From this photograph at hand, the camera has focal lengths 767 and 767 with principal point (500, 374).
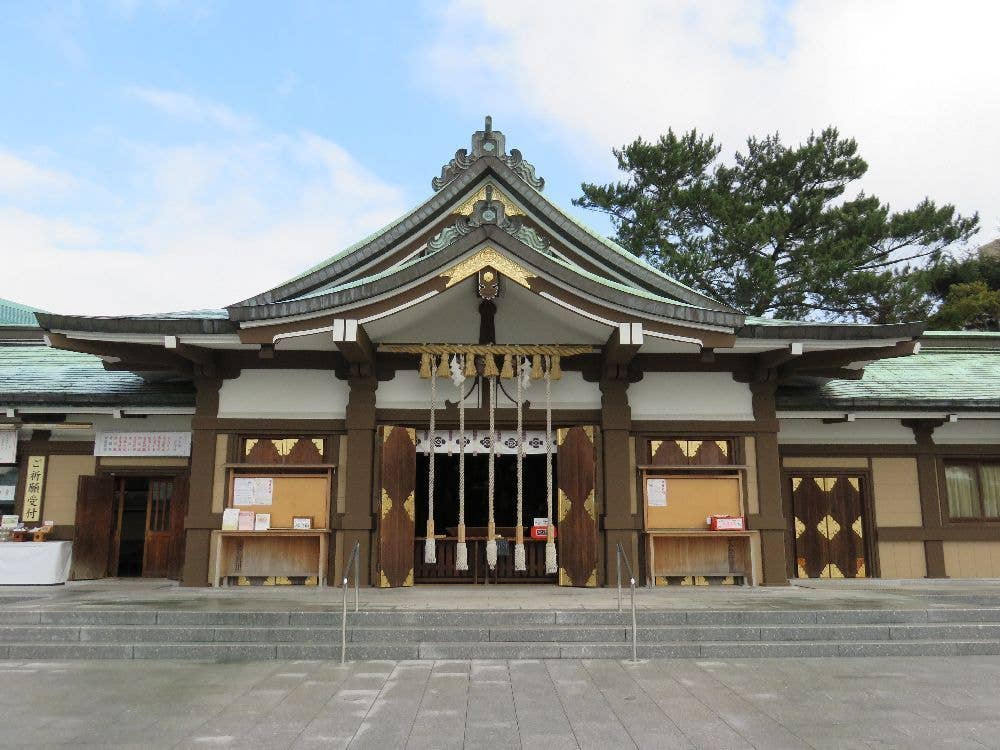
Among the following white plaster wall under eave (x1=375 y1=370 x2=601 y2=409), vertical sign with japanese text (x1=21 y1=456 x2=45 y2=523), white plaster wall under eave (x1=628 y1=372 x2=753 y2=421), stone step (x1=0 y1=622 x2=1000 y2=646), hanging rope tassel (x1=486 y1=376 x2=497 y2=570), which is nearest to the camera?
stone step (x1=0 y1=622 x2=1000 y2=646)

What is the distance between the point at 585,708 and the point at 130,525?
11105mm

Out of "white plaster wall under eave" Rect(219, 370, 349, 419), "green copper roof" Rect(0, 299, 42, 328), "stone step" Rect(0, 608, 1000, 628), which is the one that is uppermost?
"green copper roof" Rect(0, 299, 42, 328)

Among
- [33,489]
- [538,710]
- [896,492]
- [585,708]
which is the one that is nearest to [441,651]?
[538,710]

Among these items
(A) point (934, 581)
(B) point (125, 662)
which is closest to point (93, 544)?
(B) point (125, 662)

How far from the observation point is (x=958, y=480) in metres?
13.7

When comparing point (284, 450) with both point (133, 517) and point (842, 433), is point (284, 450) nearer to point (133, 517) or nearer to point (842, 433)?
point (133, 517)

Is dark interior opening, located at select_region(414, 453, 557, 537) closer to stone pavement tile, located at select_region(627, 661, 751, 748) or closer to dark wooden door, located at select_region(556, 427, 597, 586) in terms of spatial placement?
dark wooden door, located at select_region(556, 427, 597, 586)

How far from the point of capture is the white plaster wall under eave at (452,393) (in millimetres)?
12148

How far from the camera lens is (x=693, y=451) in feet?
40.4

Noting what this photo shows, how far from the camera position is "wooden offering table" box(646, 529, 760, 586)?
1195 centimetres

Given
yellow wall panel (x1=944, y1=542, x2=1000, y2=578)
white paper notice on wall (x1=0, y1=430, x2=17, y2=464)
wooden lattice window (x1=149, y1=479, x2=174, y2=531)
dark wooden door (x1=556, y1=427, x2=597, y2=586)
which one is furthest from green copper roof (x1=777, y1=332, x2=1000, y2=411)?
white paper notice on wall (x1=0, y1=430, x2=17, y2=464)

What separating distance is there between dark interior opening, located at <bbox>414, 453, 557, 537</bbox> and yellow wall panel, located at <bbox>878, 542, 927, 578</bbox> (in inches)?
234

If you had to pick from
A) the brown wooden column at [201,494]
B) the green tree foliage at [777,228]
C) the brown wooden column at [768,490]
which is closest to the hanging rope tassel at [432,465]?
the brown wooden column at [201,494]

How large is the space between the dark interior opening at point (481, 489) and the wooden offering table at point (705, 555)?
3.28 meters
